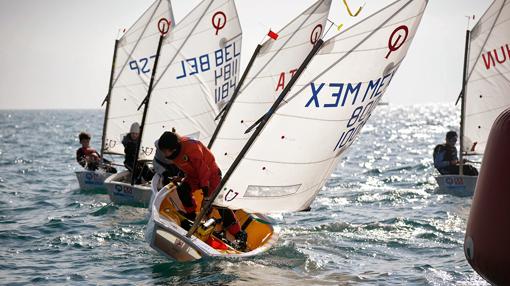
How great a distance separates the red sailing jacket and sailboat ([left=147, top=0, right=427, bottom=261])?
1.73 ft

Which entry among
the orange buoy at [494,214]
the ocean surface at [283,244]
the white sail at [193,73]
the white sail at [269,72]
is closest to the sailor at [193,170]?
the ocean surface at [283,244]

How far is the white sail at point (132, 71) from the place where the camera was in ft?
63.7

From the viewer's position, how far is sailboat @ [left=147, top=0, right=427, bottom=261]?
9578 millimetres

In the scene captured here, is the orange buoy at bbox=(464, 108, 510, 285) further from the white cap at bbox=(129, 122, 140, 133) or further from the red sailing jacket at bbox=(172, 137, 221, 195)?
the white cap at bbox=(129, 122, 140, 133)

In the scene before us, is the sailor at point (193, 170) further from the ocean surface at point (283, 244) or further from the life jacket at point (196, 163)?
the ocean surface at point (283, 244)

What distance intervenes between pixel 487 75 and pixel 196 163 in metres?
10.9

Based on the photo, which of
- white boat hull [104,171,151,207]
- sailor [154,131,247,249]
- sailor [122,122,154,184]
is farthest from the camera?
sailor [122,122,154,184]

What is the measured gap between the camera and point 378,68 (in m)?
9.92

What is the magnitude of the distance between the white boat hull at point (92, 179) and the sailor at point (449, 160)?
28.7 feet

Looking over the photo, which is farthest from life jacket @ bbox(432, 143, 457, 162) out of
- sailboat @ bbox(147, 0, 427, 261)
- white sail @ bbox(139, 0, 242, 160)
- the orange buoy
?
the orange buoy

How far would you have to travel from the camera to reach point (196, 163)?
10.5 m

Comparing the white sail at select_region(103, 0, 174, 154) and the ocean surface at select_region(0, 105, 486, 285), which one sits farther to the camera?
the white sail at select_region(103, 0, 174, 154)

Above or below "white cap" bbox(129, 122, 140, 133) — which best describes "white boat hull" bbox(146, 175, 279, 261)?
below

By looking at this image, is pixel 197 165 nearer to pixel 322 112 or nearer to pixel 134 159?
pixel 322 112
